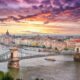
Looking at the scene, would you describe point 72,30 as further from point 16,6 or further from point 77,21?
point 16,6

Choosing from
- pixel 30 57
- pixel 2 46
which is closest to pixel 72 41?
pixel 30 57

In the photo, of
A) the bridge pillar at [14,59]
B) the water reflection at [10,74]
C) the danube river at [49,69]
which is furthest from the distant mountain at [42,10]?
the water reflection at [10,74]

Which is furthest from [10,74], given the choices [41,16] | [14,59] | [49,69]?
[41,16]

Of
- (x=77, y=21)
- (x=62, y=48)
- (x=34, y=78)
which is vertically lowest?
(x=34, y=78)

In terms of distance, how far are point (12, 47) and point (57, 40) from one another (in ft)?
2.02

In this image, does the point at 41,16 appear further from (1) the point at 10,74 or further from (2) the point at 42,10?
(1) the point at 10,74

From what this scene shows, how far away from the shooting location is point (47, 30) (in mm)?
4961

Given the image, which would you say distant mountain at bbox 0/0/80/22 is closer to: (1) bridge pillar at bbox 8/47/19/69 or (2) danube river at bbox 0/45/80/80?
(1) bridge pillar at bbox 8/47/19/69

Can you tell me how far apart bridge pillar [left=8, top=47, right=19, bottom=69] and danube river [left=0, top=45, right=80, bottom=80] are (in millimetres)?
65

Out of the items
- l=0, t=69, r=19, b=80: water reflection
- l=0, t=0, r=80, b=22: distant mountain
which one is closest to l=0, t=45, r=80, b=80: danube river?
l=0, t=69, r=19, b=80: water reflection

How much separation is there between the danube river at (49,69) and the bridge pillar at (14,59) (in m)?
0.07

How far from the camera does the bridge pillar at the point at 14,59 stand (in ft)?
15.8

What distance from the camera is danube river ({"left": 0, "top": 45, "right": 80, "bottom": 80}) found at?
479 centimetres

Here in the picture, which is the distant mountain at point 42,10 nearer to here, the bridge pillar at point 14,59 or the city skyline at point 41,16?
the city skyline at point 41,16
